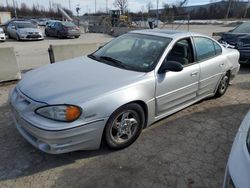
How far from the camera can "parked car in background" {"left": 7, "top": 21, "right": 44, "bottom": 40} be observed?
17.2m

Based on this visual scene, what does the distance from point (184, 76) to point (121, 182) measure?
76.3 inches

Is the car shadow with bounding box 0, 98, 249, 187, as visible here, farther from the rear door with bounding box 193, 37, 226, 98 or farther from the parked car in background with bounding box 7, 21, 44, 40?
the parked car in background with bounding box 7, 21, 44, 40

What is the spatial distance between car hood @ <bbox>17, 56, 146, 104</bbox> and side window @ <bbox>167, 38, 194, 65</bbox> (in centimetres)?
82

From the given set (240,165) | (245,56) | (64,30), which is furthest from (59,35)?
(240,165)

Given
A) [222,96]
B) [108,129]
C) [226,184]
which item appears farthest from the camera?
[222,96]

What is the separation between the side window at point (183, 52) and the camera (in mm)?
3708

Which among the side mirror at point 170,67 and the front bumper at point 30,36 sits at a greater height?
the side mirror at point 170,67

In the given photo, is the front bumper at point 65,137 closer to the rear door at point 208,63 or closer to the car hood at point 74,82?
the car hood at point 74,82

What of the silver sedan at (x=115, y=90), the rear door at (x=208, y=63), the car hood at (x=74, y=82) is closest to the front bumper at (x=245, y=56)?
the rear door at (x=208, y=63)

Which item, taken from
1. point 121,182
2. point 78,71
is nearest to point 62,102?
point 78,71

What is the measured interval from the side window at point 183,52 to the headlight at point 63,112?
177 centimetres

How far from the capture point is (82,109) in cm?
261

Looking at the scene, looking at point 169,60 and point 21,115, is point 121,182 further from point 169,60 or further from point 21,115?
point 169,60

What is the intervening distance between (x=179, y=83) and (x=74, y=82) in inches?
64.0
